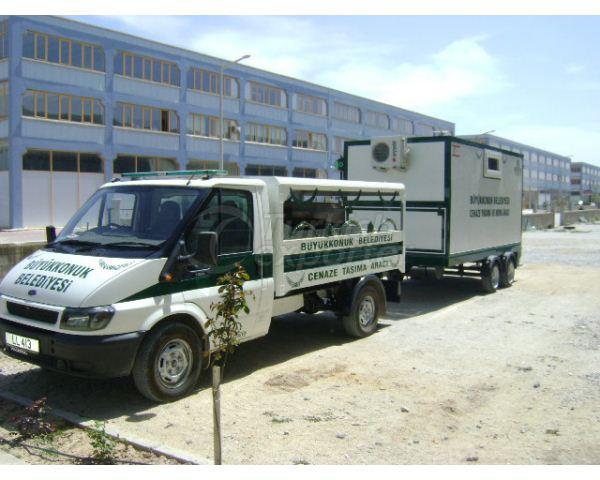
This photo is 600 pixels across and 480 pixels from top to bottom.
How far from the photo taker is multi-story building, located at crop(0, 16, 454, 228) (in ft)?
110

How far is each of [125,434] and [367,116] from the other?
60.6m

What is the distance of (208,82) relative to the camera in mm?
44750

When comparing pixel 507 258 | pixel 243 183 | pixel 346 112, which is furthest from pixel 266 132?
pixel 243 183

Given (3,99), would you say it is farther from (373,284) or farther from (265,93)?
(373,284)

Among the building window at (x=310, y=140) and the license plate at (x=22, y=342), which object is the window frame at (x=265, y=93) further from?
the license plate at (x=22, y=342)

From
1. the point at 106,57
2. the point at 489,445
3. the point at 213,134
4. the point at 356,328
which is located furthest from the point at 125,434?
the point at 213,134

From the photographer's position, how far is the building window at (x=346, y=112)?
58.7m

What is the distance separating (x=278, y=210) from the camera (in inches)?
279

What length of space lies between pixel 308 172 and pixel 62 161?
25.7 metres

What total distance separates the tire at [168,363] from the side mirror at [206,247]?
0.72 metres

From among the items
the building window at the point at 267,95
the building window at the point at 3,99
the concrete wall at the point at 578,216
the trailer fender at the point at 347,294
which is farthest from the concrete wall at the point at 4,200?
the concrete wall at the point at 578,216

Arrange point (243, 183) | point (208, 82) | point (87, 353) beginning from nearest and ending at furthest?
point (87, 353) → point (243, 183) → point (208, 82)

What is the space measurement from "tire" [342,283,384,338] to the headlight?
4055 millimetres

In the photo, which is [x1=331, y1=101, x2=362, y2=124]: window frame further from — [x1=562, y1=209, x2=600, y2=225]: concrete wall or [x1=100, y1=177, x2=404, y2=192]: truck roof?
[x1=100, y1=177, x2=404, y2=192]: truck roof
